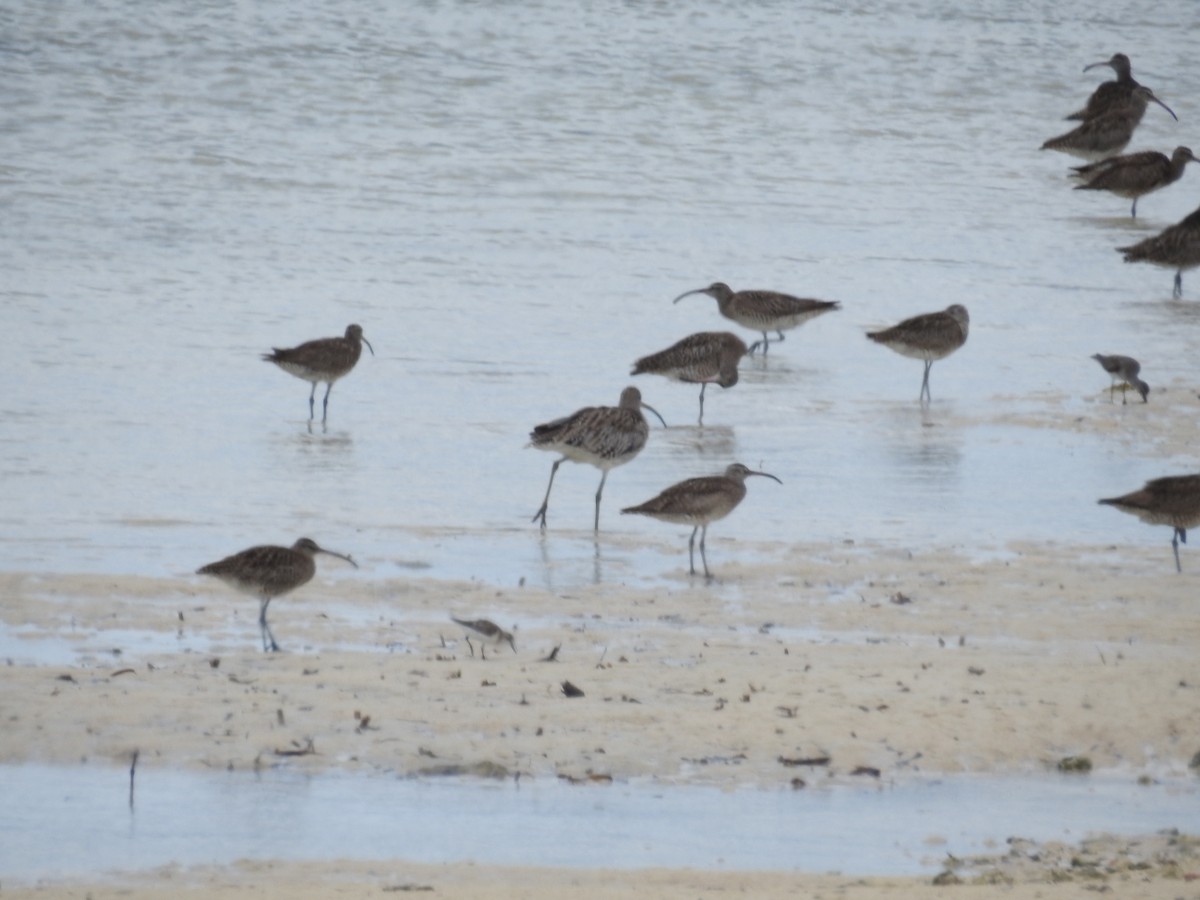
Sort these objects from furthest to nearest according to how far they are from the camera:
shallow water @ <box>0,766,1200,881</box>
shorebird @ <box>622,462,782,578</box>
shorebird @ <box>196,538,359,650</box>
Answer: shorebird @ <box>622,462,782,578</box> < shorebird @ <box>196,538,359,650</box> < shallow water @ <box>0,766,1200,881</box>

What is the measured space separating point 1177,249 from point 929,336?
565 centimetres

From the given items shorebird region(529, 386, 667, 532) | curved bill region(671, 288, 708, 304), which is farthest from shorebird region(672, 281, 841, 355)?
shorebird region(529, 386, 667, 532)

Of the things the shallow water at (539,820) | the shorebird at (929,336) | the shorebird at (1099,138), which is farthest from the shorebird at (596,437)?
the shorebird at (1099,138)

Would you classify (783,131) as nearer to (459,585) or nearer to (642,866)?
(459,585)

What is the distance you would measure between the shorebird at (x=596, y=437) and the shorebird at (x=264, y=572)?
268 centimetres

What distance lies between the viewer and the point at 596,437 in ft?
37.6

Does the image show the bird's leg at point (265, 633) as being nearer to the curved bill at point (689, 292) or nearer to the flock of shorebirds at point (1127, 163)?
the curved bill at point (689, 292)

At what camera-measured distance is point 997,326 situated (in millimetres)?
17656

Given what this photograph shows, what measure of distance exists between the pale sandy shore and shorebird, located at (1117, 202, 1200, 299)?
34.2ft

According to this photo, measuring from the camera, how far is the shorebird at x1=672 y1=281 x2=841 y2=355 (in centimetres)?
1664

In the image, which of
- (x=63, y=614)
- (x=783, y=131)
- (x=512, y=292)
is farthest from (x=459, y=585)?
(x=783, y=131)

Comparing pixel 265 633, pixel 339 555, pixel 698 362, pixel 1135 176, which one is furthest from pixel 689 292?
pixel 265 633

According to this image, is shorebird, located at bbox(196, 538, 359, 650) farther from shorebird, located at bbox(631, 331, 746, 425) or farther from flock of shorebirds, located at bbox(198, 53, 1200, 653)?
shorebird, located at bbox(631, 331, 746, 425)

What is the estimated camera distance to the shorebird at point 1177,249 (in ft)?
64.6
